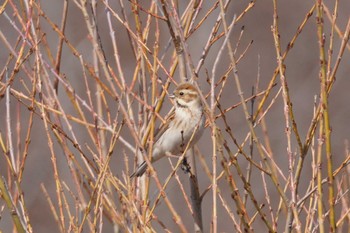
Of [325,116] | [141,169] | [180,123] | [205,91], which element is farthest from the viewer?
[205,91]

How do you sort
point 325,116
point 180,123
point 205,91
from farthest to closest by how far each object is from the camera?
point 205,91 → point 180,123 → point 325,116

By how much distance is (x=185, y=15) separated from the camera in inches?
188

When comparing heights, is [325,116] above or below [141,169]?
below

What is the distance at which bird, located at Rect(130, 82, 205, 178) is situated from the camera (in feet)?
17.3

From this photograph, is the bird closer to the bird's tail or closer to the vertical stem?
the bird's tail

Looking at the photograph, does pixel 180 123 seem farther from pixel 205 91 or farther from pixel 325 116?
pixel 205 91

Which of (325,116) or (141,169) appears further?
(141,169)

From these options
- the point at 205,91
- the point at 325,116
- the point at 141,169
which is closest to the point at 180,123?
the point at 141,169

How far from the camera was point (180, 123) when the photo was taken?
18.1 feet

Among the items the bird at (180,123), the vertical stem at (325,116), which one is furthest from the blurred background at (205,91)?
the vertical stem at (325,116)

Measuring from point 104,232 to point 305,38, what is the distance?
402 cm

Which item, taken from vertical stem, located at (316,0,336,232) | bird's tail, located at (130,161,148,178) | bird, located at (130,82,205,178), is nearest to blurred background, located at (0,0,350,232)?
bird, located at (130,82,205,178)

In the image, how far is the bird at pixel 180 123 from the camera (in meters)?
5.26

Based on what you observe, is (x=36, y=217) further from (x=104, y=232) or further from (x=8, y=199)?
(x=8, y=199)
